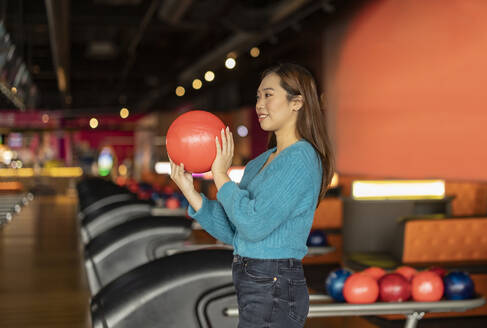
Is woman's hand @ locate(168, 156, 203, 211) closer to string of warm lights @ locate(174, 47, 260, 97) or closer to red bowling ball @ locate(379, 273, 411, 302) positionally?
red bowling ball @ locate(379, 273, 411, 302)

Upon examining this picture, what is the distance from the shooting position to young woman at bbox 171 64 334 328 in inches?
61.9

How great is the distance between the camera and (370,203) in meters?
5.45

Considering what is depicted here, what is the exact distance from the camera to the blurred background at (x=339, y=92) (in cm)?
513

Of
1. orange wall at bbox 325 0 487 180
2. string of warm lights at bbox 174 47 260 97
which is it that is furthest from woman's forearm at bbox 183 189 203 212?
string of warm lights at bbox 174 47 260 97

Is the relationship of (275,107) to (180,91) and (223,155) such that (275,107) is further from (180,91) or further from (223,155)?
(180,91)

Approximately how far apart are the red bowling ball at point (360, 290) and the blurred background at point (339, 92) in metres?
0.91

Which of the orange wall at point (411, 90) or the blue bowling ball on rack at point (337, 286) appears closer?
the blue bowling ball on rack at point (337, 286)

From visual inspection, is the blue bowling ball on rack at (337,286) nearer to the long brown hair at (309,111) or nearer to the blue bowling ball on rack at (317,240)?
the long brown hair at (309,111)

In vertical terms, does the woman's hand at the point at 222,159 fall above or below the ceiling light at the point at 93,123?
below

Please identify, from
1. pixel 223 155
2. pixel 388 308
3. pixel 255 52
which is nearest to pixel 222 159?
pixel 223 155

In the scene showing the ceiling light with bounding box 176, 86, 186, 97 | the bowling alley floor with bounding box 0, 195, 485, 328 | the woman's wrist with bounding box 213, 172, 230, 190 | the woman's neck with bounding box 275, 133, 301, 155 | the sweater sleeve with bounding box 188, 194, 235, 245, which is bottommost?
the bowling alley floor with bounding box 0, 195, 485, 328

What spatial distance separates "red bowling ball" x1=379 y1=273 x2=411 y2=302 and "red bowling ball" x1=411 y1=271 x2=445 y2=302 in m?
0.04

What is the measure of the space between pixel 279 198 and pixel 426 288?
72.0 inches

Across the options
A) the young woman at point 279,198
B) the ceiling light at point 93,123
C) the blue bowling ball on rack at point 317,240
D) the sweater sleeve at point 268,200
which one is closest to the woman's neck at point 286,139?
the young woman at point 279,198
